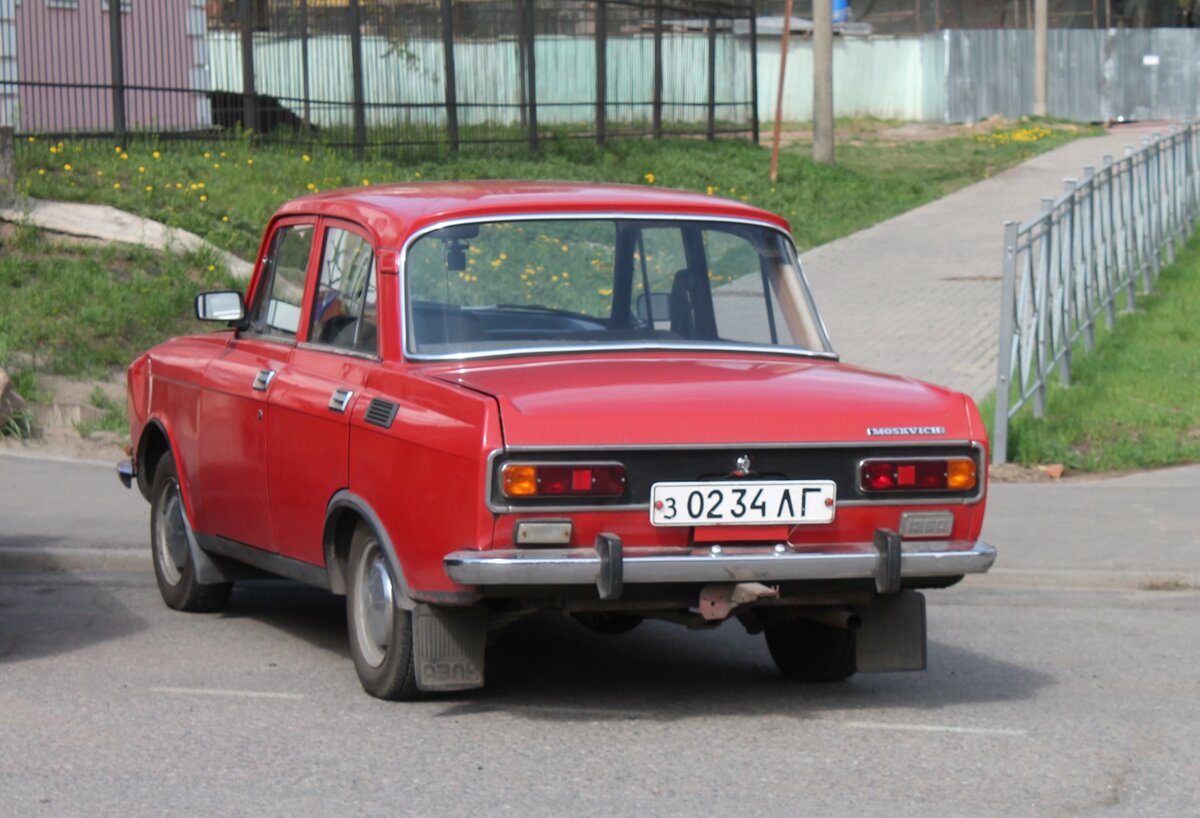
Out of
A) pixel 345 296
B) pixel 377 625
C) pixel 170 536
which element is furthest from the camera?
pixel 170 536

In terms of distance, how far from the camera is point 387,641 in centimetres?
619

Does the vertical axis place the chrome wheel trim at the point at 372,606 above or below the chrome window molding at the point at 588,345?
below

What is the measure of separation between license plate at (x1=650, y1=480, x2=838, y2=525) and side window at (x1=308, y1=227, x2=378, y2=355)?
1.27 metres

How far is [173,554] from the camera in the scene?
317 inches

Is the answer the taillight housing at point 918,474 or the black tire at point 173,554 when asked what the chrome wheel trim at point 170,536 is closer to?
the black tire at point 173,554

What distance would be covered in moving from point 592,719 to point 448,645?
52 cm

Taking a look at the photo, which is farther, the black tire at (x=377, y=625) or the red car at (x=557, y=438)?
the black tire at (x=377, y=625)

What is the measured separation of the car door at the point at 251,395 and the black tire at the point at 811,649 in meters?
1.83

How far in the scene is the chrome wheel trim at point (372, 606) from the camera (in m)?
6.22

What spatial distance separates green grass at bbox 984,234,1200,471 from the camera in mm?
11734

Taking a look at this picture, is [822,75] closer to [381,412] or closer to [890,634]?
[890,634]

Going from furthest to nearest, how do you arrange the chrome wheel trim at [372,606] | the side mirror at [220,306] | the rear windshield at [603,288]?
the side mirror at [220,306], the rear windshield at [603,288], the chrome wheel trim at [372,606]

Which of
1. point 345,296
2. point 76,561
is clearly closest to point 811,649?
point 345,296

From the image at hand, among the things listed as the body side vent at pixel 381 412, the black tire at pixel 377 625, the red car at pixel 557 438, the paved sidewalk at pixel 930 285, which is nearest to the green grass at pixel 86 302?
the paved sidewalk at pixel 930 285
